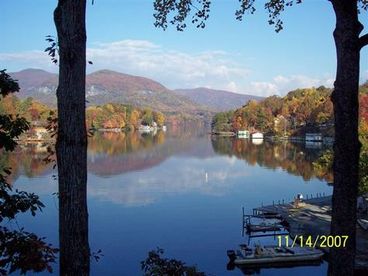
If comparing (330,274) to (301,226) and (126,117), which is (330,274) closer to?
(301,226)

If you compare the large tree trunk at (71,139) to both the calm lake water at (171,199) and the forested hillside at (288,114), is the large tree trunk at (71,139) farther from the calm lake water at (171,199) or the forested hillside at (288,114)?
the forested hillside at (288,114)

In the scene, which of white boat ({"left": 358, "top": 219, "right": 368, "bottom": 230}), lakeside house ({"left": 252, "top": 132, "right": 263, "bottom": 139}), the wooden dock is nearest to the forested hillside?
lakeside house ({"left": 252, "top": 132, "right": 263, "bottom": 139})

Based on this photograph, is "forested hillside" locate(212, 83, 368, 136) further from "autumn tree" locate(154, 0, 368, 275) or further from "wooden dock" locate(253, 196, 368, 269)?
"autumn tree" locate(154, 0, 368, 275)

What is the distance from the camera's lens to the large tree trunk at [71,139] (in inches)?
145

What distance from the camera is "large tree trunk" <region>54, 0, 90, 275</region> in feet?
12.1

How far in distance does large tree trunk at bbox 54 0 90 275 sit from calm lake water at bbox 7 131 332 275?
2.48 m

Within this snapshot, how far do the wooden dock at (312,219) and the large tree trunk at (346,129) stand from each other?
1762cm

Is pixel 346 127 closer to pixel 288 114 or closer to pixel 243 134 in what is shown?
pixel 288 114

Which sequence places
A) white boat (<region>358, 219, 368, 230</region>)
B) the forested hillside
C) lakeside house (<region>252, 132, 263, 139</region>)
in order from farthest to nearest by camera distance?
1. lakeside house (<region>252, 132, 263, 139</region>)
2. the forested hillside
3. white boat (<region>358, 219, 368, 230</region>)

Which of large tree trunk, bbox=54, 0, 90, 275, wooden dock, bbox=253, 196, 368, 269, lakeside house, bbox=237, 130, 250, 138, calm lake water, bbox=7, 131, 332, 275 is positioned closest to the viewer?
large tree trunk, bbox=54, 0, 90, 275

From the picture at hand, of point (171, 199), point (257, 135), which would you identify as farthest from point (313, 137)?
point (171, 199)

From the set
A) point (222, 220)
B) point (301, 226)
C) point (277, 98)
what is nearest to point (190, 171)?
point (222, 220)

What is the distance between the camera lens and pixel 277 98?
154875 mm

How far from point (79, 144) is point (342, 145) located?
2.51 m
